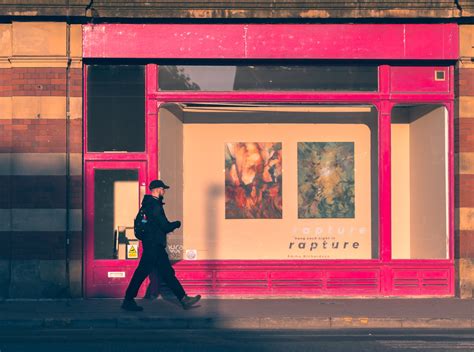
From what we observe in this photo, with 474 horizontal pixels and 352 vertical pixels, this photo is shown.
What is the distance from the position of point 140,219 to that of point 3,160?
2.99 meters

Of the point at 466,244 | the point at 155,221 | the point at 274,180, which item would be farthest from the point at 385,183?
the point at 155,221

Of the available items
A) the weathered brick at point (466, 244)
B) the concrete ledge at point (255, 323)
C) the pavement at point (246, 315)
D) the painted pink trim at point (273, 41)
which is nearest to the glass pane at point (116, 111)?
the painted pink trim at point (273, 41)

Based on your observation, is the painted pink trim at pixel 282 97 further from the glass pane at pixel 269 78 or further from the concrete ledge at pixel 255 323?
the concrete ledge at pixel 255 323

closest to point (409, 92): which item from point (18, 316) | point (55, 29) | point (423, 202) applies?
point (423, 202)

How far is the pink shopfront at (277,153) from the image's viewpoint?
16453mm

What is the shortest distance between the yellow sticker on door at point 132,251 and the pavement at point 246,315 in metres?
1.10

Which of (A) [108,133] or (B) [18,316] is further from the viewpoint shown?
(A) [108,133]

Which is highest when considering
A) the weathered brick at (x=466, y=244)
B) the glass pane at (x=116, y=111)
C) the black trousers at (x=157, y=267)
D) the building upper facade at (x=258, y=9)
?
the building upper facade at (x=258, y=9)

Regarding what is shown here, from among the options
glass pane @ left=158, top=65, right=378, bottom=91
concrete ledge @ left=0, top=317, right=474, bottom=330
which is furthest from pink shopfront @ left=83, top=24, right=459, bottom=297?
concrete ledge @ left=0, top=317, right=474, bottom=330

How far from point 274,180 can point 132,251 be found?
2616mm

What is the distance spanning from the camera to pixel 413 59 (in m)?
16.5

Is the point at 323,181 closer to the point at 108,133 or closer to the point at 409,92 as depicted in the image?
the point at 409,92

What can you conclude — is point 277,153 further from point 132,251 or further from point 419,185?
point 132,251

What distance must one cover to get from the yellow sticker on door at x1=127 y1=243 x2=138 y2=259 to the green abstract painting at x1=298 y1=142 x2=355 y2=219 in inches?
109
